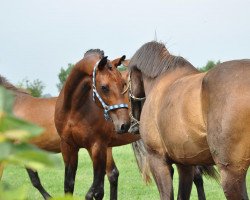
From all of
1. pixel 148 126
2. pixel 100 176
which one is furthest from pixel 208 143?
pixel 100 176

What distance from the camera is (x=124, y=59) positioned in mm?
6234

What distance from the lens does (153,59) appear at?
491 cm

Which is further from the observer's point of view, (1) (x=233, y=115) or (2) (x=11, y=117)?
(1) (x=233, y=115)

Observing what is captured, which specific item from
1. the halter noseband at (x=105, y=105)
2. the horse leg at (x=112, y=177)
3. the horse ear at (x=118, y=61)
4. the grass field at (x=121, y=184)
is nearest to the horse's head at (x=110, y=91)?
the halter noseband at (x=105, y=105)

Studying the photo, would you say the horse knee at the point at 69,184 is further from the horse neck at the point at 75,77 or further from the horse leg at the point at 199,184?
the horse leg at the point at 199,184

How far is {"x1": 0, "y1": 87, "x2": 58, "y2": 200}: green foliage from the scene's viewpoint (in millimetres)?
335

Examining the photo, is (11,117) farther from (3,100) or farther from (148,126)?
(148,126)

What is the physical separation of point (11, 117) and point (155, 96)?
A: 413 centimetres

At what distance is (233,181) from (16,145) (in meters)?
3.14

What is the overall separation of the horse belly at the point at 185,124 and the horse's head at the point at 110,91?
142 cm

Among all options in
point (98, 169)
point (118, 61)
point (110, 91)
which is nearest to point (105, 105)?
point (110, 91)

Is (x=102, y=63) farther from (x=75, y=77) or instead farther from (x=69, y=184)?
(x=69, y=184)

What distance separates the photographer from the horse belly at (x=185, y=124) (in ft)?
11.7

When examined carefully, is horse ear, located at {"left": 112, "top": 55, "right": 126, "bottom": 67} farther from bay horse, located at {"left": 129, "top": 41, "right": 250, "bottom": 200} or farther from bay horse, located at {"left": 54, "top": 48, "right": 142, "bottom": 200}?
bay horse, located at {"left": 129, "top": 41, "right": 250, "bottom": 200}
